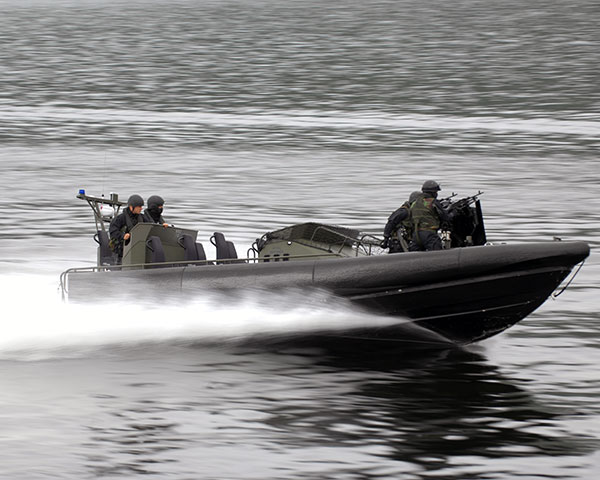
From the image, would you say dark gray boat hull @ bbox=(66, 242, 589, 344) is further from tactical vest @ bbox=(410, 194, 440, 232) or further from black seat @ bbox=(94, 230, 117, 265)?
black seat @ bbox=(94, 230, 117, 265)

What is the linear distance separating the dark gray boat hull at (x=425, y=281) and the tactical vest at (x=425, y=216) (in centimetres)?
56

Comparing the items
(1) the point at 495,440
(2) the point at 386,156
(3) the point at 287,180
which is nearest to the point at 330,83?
(2) the point at 386,156

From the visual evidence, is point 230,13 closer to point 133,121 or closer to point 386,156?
point 133,121

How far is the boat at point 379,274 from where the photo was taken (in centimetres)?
1370

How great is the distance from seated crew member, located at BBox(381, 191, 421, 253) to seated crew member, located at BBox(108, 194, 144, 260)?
309 centimetres

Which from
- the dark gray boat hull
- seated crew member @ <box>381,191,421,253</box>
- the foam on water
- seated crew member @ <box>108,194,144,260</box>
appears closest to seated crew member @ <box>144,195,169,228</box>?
seated crew member @ <box>108,194,144,260</box>

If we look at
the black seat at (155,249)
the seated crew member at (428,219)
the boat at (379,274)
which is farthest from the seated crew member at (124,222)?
the seated crew member at (428,219)

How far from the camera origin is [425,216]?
14.3 metres

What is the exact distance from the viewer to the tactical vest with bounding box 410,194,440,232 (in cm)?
1428

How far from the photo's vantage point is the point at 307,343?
1509 centimetres

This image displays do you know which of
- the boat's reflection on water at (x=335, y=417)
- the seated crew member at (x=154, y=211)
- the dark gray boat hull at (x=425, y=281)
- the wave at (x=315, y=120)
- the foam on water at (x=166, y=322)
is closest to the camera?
the boat's reflection on water at (x=335, y=417)

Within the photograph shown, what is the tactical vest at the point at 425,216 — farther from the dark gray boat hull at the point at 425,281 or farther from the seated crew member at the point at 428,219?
the dark gray boat hull at the point at 425,281

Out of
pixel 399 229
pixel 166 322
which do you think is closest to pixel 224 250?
pixel 166 322

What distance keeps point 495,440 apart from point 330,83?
34694mm
